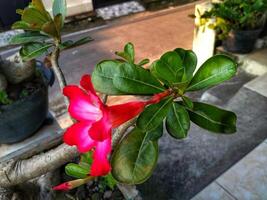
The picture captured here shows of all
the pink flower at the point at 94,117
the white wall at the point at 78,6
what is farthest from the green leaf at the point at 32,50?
the white wall at the point at 78,6

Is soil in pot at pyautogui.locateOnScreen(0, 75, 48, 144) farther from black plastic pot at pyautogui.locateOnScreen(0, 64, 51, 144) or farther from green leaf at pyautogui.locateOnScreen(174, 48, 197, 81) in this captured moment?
green leaf at pyautogui.locateOnScreen(174, 48, 197, 81)

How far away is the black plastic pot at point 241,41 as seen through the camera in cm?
232

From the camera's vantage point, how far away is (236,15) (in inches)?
89.2

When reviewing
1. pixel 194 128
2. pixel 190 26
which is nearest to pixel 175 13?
pixel 190 26

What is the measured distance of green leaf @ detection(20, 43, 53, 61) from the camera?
3.07 feet

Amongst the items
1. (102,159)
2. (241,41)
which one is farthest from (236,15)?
(102,159)

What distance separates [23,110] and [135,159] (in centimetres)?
110

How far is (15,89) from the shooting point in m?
1.54

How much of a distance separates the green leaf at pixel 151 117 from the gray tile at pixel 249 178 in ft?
3.13

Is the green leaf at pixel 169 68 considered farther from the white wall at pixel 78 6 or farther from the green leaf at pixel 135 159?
the white wall at pixel 78 6

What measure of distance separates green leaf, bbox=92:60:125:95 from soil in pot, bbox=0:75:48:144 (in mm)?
1001

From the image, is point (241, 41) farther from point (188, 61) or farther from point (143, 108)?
point (143, 108)

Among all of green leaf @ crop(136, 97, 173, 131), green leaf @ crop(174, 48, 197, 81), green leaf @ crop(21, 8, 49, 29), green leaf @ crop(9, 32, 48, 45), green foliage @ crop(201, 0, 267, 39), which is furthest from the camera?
green foliage @ crop(201, 0, 267, 39)

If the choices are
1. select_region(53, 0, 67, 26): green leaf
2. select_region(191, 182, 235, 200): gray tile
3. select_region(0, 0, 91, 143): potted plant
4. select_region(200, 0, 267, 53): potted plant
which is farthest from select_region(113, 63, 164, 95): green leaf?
select_region(200, 0, 267, 53): potted plant
